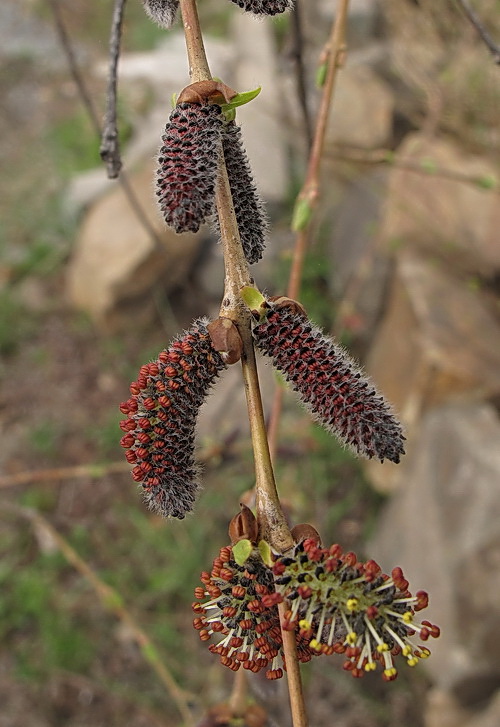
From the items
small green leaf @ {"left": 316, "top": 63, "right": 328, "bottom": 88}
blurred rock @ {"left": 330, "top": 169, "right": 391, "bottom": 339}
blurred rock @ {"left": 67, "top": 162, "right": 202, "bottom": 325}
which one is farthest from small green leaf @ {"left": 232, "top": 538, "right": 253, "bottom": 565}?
blurred rock @ {"left": 67, "top": 162, "right": 202, "bottom": 325}

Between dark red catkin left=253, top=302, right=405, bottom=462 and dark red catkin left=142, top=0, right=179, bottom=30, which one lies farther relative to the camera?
dark red catkin left=142, top=0, right=179, bottom=30

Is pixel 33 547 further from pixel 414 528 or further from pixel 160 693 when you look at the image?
pixel 414 528

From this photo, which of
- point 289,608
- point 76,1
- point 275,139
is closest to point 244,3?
point 289,608

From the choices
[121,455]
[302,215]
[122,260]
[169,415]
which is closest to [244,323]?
[169,415]

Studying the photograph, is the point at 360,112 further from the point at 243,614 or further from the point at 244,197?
the point at 243,614

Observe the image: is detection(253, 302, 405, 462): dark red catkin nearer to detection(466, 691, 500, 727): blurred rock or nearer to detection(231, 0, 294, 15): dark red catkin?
detection(231, 0, 294, 15): dark red catkin

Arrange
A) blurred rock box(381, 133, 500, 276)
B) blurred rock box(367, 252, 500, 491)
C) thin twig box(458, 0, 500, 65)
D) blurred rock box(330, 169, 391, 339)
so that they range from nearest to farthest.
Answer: thin twig box(458, 0, 500, 65)
blurred rock box(367, 252, 500, 491)
blurred rock box(381, 133, 500, 276)
blurred rock box(330, 169, 391, 339)
